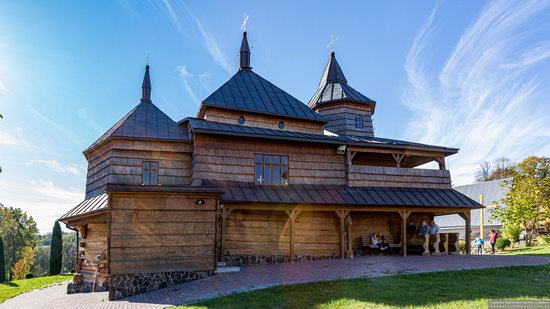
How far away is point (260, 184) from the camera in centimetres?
1623

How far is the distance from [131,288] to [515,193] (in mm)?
24228

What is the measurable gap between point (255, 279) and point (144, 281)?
121 inches

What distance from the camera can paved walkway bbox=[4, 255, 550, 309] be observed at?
10.2 meters

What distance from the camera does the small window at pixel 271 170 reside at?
16.4 m

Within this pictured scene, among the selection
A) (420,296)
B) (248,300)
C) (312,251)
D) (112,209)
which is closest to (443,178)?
(312,251)

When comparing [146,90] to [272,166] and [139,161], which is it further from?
[272,166]

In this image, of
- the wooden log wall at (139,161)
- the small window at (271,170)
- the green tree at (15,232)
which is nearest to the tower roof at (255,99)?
the wooden log wall at (139,161)

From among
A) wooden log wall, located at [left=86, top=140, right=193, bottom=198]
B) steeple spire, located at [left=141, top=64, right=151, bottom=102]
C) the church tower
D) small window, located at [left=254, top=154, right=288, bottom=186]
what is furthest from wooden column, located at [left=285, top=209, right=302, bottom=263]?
steeple spire, located at [left=141, top=64, right=151, bottom=102]

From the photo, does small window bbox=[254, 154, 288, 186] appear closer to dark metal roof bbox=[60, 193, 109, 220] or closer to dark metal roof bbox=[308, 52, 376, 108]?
dark metal roof bbox=[60, 193, 109, 220]

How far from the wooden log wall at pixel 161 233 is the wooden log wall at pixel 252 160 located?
338 centimetres

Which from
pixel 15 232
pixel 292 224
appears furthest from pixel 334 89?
pixel 15 232

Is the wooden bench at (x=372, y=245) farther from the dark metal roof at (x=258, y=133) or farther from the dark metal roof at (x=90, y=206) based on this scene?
the dark metal roof at (x=90, y=206)

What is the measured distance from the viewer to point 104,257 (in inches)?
513

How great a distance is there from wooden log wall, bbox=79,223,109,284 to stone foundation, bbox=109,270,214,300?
2482mm
